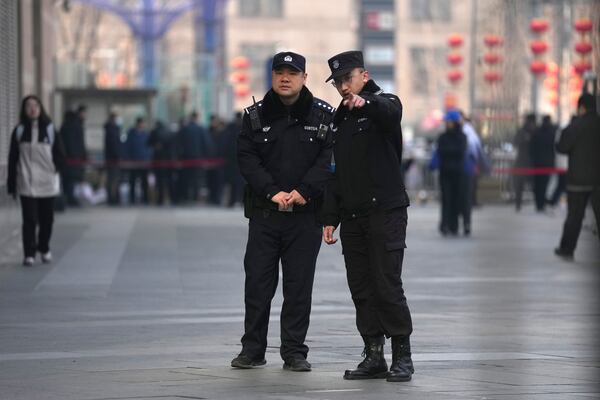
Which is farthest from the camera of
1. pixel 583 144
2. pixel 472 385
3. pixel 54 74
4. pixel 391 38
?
pixel 391 38

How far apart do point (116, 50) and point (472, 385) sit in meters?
72.9

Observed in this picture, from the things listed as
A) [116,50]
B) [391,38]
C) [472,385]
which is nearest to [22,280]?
[472,385]

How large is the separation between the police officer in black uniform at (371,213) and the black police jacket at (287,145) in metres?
0.28

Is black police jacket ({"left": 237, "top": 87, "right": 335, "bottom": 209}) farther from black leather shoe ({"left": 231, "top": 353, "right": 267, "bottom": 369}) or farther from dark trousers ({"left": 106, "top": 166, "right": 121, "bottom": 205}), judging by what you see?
dark trousers ({"left": 106, "top": 166, "right": 121, "bottom": 205})

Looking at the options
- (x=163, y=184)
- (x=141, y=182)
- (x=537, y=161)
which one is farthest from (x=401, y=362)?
(x=141, y=182)

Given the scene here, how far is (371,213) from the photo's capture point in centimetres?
957

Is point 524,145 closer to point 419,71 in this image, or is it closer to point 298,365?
point 298,365

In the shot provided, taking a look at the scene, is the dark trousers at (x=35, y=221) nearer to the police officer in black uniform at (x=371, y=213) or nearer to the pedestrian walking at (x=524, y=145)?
the police officer in black uniform at (x=371, y=213)

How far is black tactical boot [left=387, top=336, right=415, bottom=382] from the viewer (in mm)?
9367

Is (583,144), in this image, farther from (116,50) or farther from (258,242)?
(116,50)

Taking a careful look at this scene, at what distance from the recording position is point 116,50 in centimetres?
8094

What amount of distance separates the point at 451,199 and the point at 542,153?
9567 mm

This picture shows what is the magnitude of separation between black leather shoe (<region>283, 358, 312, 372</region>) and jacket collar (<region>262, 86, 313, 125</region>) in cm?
143

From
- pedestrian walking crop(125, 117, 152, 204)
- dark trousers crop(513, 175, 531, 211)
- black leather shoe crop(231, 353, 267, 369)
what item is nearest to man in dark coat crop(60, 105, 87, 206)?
pedestrian walking crop(125, 117, 152, 204)
